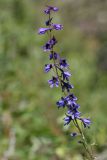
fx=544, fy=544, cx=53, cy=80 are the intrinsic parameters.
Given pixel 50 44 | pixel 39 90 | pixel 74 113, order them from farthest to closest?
pixel 39 90 < pixel 74 113 < pixel 50 44

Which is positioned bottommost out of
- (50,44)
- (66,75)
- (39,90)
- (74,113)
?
(74,113)

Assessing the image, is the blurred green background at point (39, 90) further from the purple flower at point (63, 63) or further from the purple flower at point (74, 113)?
the purple flower at point (63, 63)

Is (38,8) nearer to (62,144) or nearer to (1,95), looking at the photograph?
(1,95)

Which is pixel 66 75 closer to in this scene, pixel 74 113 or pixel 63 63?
pixel 63 63

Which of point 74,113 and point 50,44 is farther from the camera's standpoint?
A: point 74,113

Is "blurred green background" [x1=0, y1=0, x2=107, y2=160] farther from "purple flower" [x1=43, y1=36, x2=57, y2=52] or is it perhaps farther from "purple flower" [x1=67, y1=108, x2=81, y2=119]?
"purple flower" [x1=43, y1=36, x2=57, y2=52]

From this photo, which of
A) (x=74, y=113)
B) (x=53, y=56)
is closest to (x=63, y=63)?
(x=53, y=56)

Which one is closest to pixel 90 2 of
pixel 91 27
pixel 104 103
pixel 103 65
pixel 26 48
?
pixel 91 27

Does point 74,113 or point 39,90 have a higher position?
point 39,90

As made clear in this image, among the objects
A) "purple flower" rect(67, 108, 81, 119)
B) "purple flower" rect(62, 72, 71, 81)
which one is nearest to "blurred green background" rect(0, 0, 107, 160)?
"purple flower" rect(67, 108, 81, 119)

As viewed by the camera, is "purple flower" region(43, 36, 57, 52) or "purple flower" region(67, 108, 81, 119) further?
"purple flower" region(67, 108, 81, 119)
